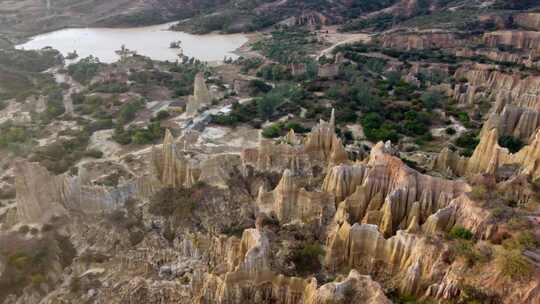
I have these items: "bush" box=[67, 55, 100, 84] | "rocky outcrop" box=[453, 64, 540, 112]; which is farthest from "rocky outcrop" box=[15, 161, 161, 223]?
"rocky outcrop" box=[453, 64, 540, 112]

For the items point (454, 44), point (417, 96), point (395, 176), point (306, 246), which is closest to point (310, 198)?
point (306, 246)

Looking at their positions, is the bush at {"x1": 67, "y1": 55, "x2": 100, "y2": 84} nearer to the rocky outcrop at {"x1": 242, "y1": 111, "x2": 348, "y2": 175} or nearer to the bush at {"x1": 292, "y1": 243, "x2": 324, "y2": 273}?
the rocky outcrop at {"x1": 242, "y1": 111, "x2": 348, "y2": 175}

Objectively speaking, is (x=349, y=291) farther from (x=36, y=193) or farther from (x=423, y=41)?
(x=423, y=41)

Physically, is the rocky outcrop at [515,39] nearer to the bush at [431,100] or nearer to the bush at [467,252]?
the bush at [431,100]

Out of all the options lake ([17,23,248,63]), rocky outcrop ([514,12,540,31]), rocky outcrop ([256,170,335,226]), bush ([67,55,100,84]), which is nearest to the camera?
rocky outcrop ([256,170,335,226])

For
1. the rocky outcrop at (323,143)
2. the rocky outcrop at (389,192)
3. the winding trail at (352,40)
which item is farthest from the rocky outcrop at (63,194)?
the winding trail at (352,40)
